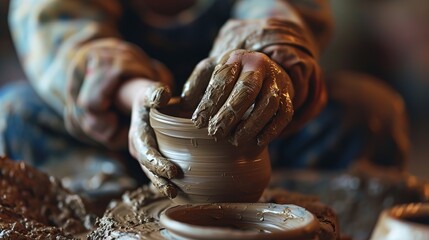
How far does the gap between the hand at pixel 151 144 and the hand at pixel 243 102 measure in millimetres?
117

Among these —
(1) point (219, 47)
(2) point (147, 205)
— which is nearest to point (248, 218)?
(2) point (147, 205)

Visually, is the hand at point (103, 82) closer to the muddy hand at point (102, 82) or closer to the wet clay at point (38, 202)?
the muddy hand at point (102, 82)

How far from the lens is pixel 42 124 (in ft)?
8.86

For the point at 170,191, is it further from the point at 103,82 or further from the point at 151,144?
the point at 103,82

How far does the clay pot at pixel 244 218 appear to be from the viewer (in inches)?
47.1

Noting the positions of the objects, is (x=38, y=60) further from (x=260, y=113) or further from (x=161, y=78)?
(x=260, y=113)

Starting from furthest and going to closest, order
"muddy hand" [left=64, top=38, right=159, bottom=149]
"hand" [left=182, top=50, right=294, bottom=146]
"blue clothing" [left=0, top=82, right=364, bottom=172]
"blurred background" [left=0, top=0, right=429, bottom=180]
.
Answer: "blurred background" [left=0, top=0, right=429, bottom=180], "blue clothing" [left=0, top=82, right=364, bottom=172], "muddy hand" [left=64, top=38, right=159, bottom=149], "hand" [left=182, top=50, right=294, bottom=146]

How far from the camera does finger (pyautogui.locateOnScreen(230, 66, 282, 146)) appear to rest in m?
1.33

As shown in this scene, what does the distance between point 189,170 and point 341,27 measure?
5684 mm

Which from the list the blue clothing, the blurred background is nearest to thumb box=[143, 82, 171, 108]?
the blue clothing

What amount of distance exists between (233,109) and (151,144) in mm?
227

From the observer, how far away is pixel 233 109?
1296 millimetres

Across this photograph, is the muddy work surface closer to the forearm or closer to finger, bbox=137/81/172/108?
finger, bbox=137/81/172/108

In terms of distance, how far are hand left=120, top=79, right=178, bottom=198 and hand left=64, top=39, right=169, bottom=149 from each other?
42cm
